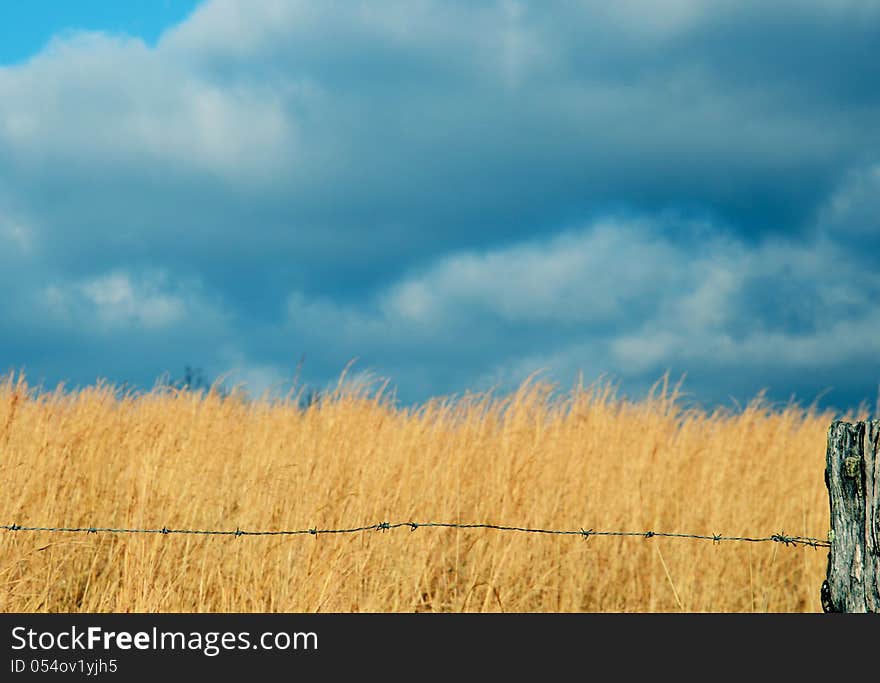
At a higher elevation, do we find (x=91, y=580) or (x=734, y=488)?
(x=734, y=488)

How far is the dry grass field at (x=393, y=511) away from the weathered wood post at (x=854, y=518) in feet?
7.47

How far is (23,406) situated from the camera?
7.62m

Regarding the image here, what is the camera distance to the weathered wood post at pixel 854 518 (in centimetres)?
234

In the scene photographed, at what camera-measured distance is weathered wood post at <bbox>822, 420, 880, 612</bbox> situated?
7.68 ft

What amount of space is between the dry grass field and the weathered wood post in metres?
2.28

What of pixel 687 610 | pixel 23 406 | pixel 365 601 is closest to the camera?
pixel 365 601

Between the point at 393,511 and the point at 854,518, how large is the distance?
3.36 m

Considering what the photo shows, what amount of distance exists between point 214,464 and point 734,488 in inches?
157

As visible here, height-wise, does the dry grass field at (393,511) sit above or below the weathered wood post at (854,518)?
above

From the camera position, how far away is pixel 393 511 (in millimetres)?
5340

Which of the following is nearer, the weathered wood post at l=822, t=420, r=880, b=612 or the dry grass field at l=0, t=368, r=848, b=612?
the weathered wood post at l=822, t=420, r=880, b=612
